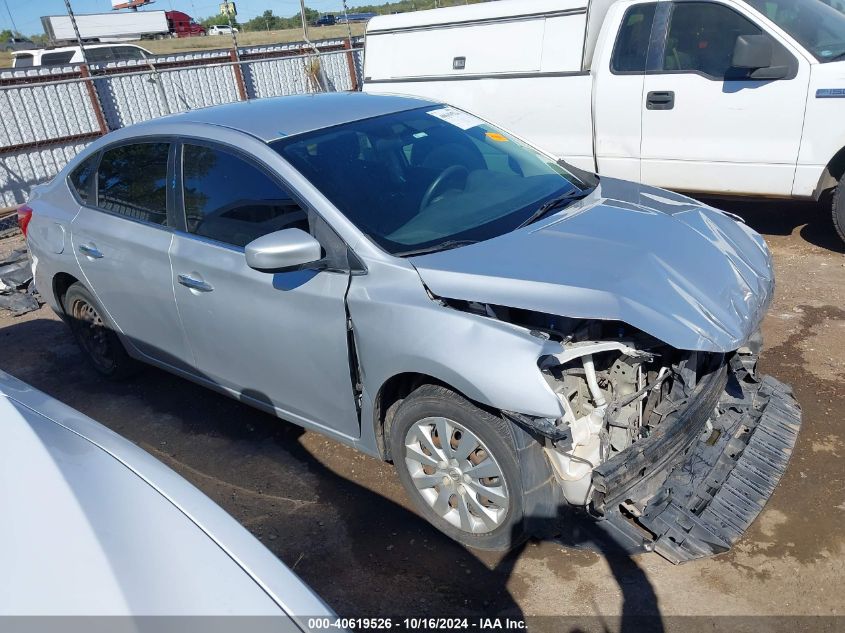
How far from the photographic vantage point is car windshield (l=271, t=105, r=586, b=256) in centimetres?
304

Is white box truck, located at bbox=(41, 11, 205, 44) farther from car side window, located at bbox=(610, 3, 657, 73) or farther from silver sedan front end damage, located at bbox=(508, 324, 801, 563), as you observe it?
silver sedan front end damage, located at bbox=(508, 324, 801, 563)

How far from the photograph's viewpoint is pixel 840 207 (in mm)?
5438

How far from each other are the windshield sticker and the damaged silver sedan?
25mm

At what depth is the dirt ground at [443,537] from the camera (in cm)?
266

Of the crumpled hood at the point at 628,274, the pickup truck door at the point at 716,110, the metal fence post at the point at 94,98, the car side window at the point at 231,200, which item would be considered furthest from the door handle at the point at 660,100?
the metal fence post at the point at 94,98

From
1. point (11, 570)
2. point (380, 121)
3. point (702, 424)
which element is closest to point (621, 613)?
point (702, 424)

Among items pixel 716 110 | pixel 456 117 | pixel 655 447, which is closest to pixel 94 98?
pixel 456 117

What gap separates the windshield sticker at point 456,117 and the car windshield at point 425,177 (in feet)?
0.03

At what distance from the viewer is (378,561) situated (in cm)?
297

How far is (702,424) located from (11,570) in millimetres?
2478

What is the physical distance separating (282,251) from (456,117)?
164 cm

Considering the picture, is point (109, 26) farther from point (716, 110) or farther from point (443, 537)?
point (443, 537)

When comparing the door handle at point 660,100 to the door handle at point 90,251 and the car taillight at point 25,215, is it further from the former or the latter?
the car taillight at point 25,215

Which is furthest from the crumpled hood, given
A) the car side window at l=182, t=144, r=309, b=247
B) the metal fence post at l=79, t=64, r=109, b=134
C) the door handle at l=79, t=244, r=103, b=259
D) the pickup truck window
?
the pickup truck window
